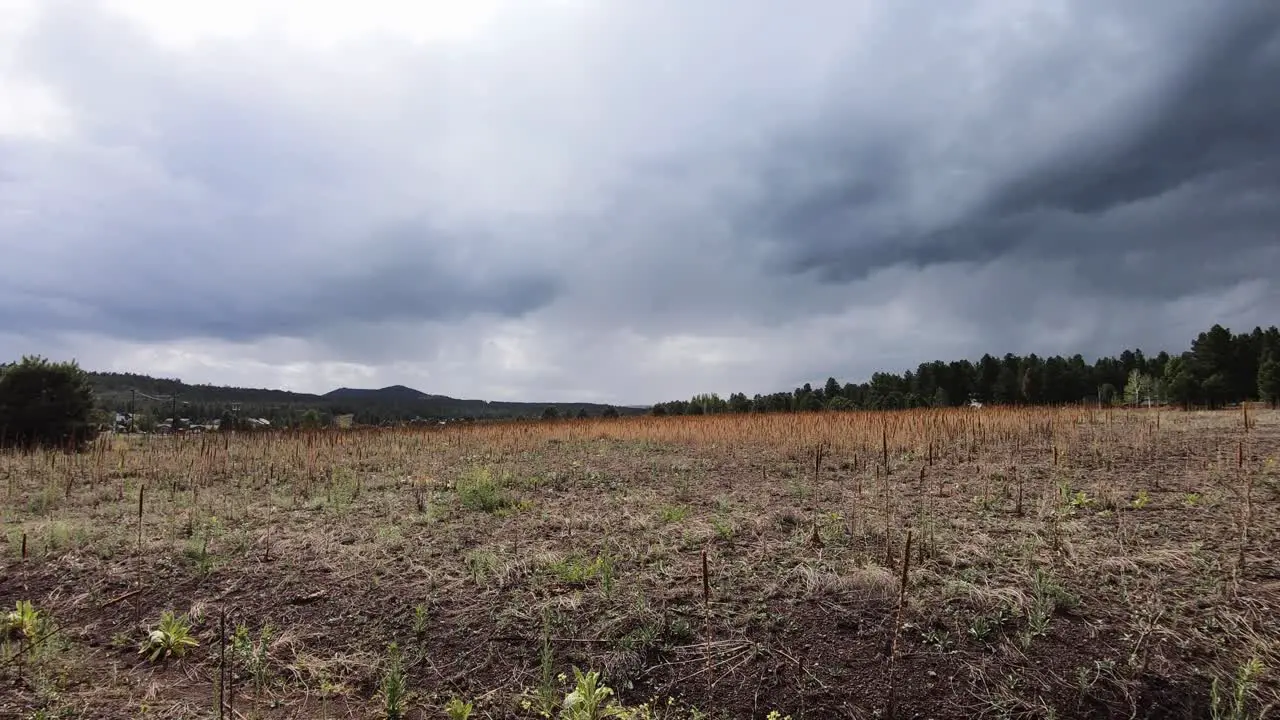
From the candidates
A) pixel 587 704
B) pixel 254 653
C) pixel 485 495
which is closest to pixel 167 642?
pixel 254 653

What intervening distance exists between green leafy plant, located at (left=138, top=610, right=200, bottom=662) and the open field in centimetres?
11

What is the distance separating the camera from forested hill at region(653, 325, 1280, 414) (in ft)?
121

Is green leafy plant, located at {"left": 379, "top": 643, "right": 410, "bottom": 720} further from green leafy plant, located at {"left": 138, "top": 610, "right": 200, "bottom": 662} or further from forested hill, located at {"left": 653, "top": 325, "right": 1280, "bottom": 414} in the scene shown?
forested hill, located at {"left": 653, "top": 325, "right": 1280, "bottom": 414}

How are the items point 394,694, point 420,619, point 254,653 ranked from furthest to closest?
point 420,619 < point 254,653 < point 394,694

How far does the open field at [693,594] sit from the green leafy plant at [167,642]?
111mm

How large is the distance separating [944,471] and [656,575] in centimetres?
575

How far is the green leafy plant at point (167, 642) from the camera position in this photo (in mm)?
3861

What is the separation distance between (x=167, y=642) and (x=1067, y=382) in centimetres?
7533

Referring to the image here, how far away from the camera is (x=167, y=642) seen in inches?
154

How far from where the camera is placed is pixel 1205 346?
42594 millimetres

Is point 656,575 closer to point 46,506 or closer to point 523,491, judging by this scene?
point 523,491

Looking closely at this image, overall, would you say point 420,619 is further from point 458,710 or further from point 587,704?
point 587,704

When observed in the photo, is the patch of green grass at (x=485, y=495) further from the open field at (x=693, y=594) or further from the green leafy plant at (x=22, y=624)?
the green leafy plant at (x=22, y=624)

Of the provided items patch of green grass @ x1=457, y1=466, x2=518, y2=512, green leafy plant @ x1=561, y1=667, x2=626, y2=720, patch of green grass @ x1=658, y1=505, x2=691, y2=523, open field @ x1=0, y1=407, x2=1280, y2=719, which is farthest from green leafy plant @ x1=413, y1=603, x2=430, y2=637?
patch of green grass @ x1=457, y1=466, x2=518, y2=512
